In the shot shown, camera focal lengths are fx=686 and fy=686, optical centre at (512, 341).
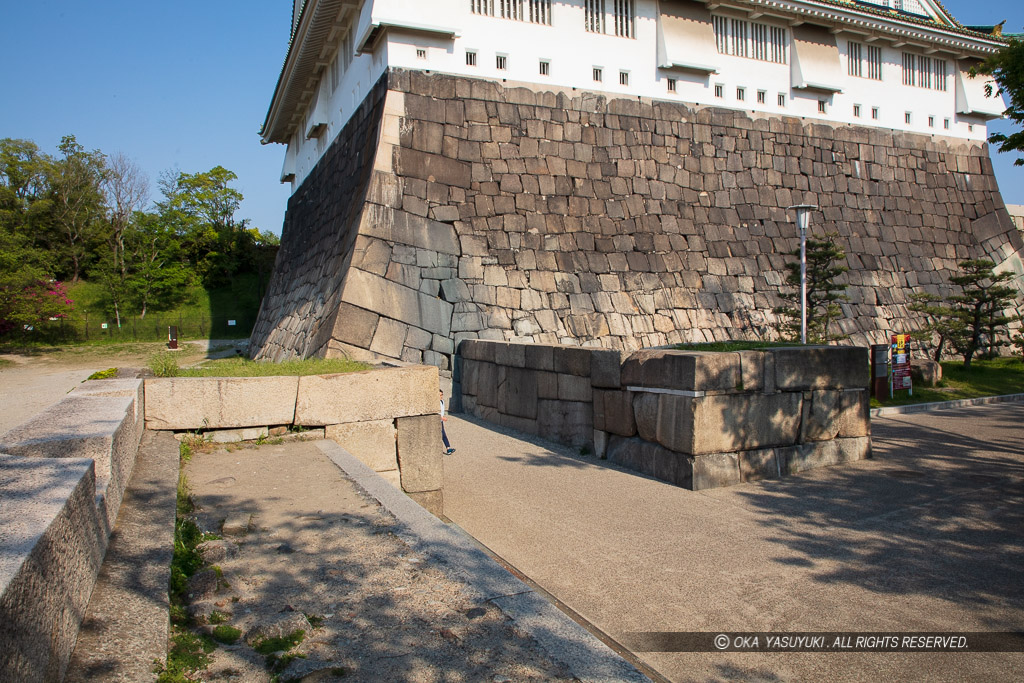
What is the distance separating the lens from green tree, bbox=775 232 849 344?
16703 mm

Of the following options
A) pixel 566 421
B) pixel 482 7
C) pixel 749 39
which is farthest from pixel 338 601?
pixel 749 39

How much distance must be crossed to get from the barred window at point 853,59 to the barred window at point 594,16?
8.58 meters

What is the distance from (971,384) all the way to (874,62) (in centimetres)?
1143

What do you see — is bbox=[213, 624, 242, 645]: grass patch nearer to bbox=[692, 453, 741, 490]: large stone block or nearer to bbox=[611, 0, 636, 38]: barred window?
bbox=[692, 453, 741, 490]: large stone block

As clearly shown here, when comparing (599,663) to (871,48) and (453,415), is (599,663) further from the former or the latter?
(871,48)

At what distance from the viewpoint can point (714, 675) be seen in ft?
11.4

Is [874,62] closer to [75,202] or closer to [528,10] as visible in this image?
[528,10]

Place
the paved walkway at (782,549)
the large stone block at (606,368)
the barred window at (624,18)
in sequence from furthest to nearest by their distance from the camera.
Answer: the barred window at (624,18) → the large stone block at (606,368) → the paved walkway at (782,549)

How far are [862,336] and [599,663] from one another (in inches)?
761

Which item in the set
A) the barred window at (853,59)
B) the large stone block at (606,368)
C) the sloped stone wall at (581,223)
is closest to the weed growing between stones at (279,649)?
the large stone block at (606,368)

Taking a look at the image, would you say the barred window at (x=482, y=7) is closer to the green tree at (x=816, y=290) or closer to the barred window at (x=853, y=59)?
the green tree at (x=816, y=290)

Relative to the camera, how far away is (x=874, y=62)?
21031 mm

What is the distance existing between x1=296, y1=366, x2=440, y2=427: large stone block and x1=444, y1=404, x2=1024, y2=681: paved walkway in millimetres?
1125

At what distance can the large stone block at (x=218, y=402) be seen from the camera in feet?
19.1
